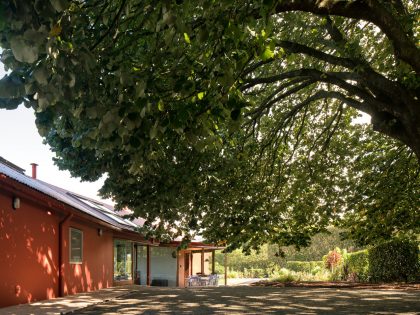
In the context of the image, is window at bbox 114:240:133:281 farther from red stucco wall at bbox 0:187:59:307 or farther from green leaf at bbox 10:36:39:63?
green leaf at bbox 10:36:39:63

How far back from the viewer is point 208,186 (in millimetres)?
11469

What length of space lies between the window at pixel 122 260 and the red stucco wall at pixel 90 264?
146cm

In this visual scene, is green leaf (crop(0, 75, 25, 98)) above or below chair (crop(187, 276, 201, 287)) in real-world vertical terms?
above

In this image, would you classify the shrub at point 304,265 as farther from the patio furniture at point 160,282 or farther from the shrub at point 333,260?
the patio furniture at point 160,282

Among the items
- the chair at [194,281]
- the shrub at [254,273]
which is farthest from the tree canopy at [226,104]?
the shrub at [254,273]

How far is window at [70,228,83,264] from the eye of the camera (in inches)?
657

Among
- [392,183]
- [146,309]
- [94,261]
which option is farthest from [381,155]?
[94,261]

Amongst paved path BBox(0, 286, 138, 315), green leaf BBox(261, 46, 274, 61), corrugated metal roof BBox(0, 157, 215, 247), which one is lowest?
paved path BBox(0, 286, 138, 315)

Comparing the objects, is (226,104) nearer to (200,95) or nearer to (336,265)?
(200,95)

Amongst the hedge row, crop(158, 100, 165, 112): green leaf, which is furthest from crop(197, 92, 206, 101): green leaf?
the hedge row

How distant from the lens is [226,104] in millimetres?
5004

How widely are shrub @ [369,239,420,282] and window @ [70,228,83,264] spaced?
13.3 meters

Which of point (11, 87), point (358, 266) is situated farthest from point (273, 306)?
point (358, 266)

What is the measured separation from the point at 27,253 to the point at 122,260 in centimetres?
1214
